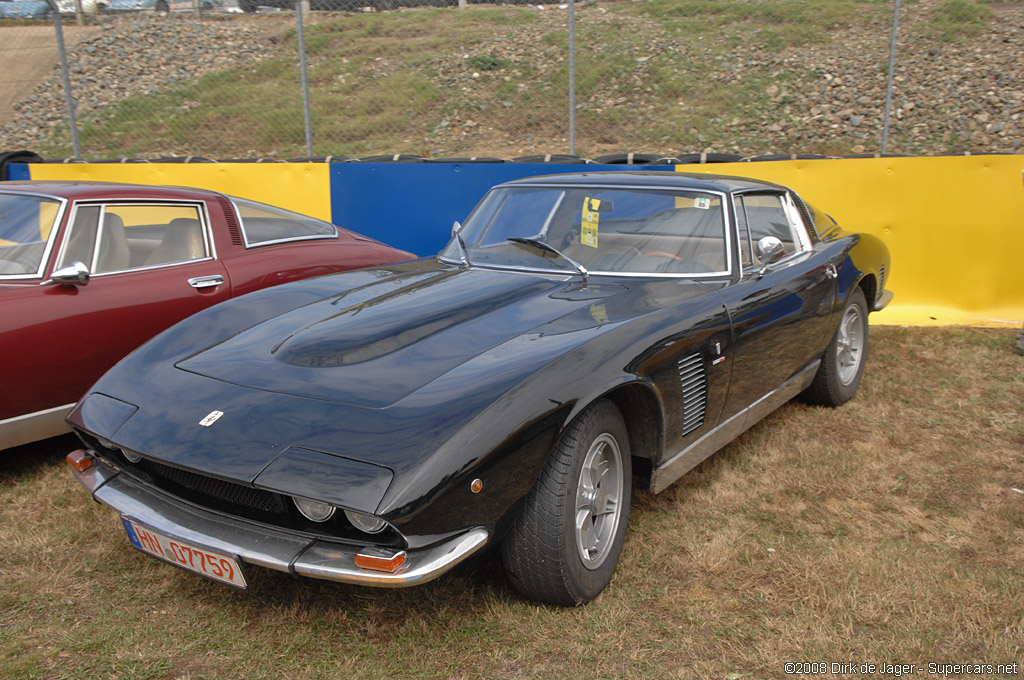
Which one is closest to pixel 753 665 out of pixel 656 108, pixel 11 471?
pixel 11 471

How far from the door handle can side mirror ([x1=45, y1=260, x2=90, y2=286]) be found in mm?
530

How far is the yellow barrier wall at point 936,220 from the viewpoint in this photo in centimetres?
600

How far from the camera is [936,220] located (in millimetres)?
6109

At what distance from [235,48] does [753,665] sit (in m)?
12.6

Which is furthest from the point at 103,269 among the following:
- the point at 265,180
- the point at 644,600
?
the point at 265,180

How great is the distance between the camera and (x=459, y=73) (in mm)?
11016

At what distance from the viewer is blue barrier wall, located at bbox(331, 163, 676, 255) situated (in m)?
6.52

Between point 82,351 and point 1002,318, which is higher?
point 82,351

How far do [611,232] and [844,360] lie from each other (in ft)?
6.60

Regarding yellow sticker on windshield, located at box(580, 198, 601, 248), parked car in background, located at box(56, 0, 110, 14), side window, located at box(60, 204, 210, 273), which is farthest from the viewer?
parked car in background, located at box(56, 0, 110, 14)

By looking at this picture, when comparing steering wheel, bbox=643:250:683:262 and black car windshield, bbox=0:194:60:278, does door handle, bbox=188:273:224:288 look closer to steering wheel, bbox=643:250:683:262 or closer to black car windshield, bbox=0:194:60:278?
black car windshield, bbox=0:194:60:278

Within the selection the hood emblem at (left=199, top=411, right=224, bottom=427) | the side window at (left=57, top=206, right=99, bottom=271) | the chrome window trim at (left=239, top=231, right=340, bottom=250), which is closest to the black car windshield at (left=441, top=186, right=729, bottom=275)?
the chrome window trim at (left=239, top=231, right=340, bottom=250)

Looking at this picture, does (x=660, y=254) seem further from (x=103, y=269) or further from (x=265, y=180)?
(x=265, y=180)

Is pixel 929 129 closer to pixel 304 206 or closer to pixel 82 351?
pixel 304 206
